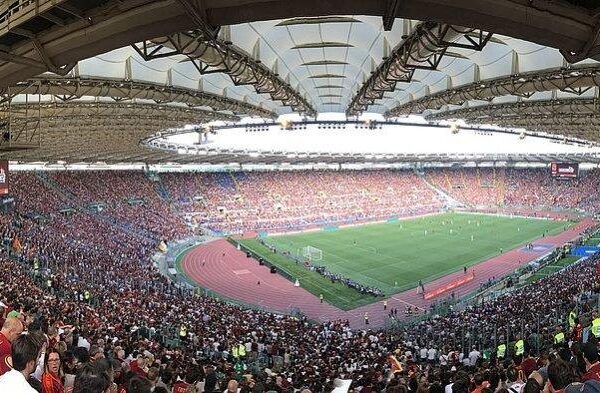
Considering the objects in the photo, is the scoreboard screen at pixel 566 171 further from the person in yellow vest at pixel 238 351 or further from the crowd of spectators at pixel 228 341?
the person in yellow vest at pixel 238 351

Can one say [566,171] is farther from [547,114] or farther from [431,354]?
[431,354]

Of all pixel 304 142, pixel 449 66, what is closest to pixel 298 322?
pixel 449 66

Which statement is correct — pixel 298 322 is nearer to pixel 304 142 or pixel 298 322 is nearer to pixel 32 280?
pixel 32 280

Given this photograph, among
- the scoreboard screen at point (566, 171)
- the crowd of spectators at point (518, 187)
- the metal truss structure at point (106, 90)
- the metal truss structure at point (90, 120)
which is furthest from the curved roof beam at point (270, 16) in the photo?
the crowd of spectators at point (518, 187)

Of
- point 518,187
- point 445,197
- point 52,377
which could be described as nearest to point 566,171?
point 445,197

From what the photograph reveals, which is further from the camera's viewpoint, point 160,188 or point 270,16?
point 160,188

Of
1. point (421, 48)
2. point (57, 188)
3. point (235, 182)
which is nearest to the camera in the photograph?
point (421, 48)

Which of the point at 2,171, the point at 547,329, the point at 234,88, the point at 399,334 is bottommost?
the point at 399,334
